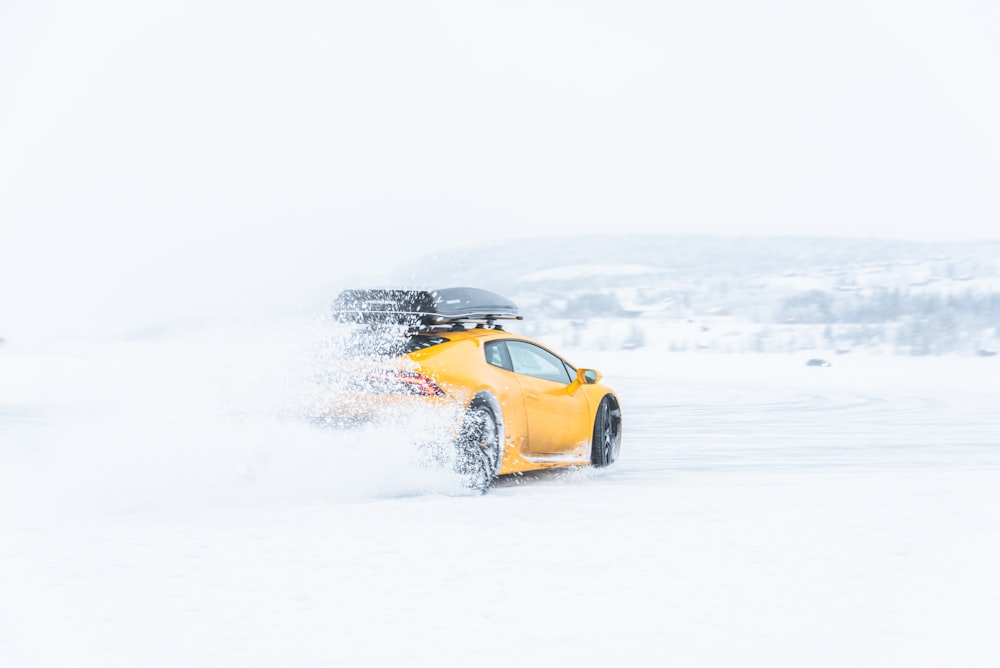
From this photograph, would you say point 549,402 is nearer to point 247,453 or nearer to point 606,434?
point 606,434

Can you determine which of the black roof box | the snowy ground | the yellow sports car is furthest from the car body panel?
the snowy ground

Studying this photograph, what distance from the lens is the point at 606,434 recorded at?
1208cm

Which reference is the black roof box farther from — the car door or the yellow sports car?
the car door

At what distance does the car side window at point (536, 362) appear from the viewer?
1088 cm

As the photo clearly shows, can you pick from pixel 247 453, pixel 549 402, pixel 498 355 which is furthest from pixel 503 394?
pixel 247 453

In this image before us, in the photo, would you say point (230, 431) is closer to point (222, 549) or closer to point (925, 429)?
point (222, 549)

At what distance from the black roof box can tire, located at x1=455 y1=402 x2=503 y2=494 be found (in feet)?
3.54

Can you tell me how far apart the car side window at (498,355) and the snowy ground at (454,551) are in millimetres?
1039

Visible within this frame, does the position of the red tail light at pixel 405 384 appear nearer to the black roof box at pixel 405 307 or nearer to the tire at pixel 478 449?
the tire at pixel 478 449

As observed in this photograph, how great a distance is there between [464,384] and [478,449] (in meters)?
0.52

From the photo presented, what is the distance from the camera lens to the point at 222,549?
7.28 metres

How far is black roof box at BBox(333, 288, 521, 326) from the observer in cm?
1048

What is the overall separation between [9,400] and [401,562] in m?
15.1

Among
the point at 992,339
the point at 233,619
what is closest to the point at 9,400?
the point at 233,619
